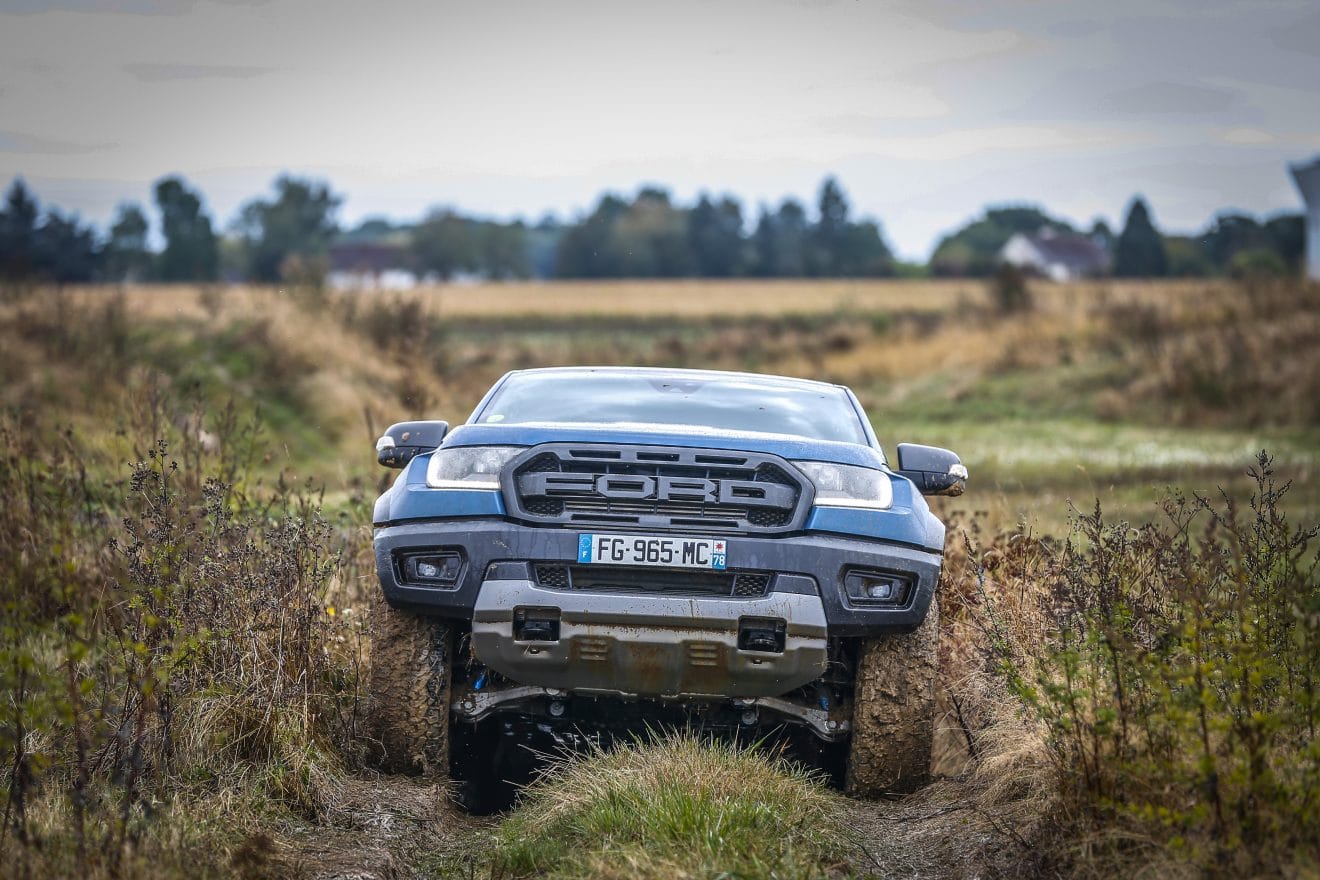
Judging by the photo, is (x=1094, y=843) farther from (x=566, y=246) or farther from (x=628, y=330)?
(x=566, y=246)

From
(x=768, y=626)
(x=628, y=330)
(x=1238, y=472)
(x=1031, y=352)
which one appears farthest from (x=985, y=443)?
(x=628, y=330)

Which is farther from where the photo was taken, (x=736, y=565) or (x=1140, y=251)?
(x=1140, y=251)

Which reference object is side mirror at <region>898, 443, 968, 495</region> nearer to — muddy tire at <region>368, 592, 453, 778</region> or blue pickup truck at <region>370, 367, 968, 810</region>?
blue pickup truck at <region>370, 367, 968, 810</region>

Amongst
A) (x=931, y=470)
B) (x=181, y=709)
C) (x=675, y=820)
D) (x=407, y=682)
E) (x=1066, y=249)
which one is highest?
(x=1066, y=249)

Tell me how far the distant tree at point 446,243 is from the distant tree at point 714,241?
Answer: 48.9 ft

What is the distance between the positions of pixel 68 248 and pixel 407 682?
139 feet

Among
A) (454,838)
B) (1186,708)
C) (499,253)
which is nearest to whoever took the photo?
(1186,708)

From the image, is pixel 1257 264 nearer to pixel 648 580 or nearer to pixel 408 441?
pixel 408 441

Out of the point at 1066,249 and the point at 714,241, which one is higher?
the point at 1066,249

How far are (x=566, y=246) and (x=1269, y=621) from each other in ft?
275

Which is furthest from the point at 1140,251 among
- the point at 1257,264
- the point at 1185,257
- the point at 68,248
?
the point at 68,248

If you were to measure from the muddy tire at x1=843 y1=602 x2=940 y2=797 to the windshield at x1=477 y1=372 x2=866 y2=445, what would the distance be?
3.23 feet

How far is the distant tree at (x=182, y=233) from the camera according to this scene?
73.7 m

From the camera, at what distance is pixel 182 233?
8019 cm
